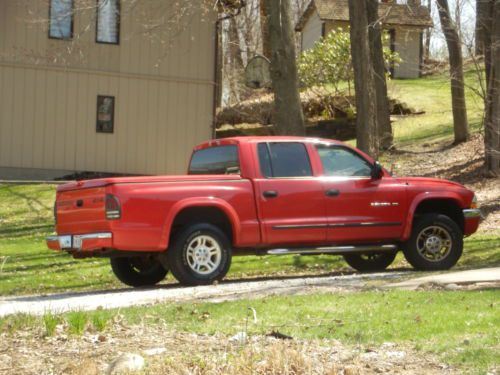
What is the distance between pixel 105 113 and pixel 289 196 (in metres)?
17.6

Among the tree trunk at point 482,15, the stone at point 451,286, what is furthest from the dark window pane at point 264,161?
the tree trunk at point 482,15

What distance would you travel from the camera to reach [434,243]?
45.0ft

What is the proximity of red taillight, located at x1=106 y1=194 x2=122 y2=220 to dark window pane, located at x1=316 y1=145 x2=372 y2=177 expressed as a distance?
307cm

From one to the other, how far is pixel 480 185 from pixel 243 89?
21260 mm

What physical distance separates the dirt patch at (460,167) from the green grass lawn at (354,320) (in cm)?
992

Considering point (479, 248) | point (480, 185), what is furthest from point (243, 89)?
point (479, 248)

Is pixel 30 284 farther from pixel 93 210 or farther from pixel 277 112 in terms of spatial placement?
pixel 277 112

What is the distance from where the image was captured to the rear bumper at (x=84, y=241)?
11.4 metres

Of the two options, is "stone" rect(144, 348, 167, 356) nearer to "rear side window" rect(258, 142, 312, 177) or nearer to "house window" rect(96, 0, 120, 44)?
"rear side window" rect(258, 142, 312, 177)

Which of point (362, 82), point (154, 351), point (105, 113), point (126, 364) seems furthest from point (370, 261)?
point (105, 113)

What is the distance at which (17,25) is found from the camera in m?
28.2

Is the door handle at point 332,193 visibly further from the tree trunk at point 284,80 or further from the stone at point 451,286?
the tree trunk at point 284,80

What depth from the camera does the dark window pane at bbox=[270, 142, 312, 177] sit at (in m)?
12.9

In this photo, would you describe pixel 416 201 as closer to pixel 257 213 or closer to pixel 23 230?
pixel 257 213
